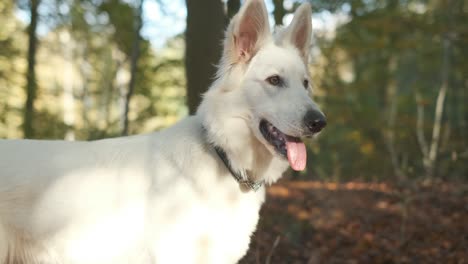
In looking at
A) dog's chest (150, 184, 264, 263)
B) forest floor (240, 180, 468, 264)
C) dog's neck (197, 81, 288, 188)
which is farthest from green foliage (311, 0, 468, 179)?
dog's chest (150, 184, 264, 263)

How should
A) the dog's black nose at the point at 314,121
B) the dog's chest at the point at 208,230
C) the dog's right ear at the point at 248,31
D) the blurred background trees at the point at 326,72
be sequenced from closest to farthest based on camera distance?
the dog's chest at the point at 208,230, the dog's black nose at the point at 314,121, the dog's right ear at the point at 248,31, the blurred background trees at the point at 326,72

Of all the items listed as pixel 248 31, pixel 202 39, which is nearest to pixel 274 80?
pixel 248 31

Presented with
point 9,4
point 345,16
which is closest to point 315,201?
point 345,16

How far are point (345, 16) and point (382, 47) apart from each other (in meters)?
1.18

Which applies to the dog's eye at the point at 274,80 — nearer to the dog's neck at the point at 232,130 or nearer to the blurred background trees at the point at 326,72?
the dog's neck at the point at 232,130

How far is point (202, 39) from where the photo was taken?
16.0ft

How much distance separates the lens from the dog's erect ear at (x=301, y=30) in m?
3.53

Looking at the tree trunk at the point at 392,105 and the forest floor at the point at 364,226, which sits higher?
the forest floor at the point at 364,226

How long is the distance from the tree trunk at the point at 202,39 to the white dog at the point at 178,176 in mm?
1582

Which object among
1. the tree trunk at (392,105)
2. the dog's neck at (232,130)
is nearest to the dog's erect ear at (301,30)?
the dog's neck at (232,130)

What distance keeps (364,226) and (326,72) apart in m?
7.03

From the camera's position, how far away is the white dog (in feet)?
9.57

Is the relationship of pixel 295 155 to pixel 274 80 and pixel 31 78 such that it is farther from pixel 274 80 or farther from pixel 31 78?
pixel 31 78

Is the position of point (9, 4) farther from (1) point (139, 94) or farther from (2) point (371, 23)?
(2) point (371, 23)
